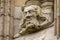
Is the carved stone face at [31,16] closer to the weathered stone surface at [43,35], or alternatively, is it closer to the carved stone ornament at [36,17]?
the carved stone ornament at [36,17]

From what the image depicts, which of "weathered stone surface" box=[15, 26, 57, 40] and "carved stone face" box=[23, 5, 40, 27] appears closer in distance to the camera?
"weathered stone surface" box=[15, 26, 57, 40]

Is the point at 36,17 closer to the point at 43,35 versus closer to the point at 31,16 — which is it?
the point at 31,16

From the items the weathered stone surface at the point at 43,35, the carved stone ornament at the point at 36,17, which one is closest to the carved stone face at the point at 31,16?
the carved stone ornament at the point at 36,17

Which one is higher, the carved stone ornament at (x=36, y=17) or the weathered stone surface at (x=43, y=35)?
the carved stone ornament at (x=36, y=17)

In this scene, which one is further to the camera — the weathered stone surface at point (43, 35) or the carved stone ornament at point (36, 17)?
the carved stone ornament at point (36, 17)

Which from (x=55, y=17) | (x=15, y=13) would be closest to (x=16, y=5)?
(x=15, y=13)

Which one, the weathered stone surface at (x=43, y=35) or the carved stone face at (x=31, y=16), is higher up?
the carved stone face at (x=31, y=16)

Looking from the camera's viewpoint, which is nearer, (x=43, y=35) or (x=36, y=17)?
(x=43, y=35)

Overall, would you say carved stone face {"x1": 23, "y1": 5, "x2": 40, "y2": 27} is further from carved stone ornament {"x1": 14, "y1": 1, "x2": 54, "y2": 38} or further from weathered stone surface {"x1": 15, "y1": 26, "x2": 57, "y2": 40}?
weathered stone surface {"x1": 15, "y1": 26, "x2": 57, "y2": 40}

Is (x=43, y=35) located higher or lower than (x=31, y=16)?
lower

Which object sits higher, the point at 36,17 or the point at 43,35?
the point at 36,17

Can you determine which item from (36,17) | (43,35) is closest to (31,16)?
(36,17)

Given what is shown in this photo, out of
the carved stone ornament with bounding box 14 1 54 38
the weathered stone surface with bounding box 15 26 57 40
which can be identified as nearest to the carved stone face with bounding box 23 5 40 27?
the carved stone ornament with bounding box 14 1 54 38

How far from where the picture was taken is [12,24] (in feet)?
14.9
